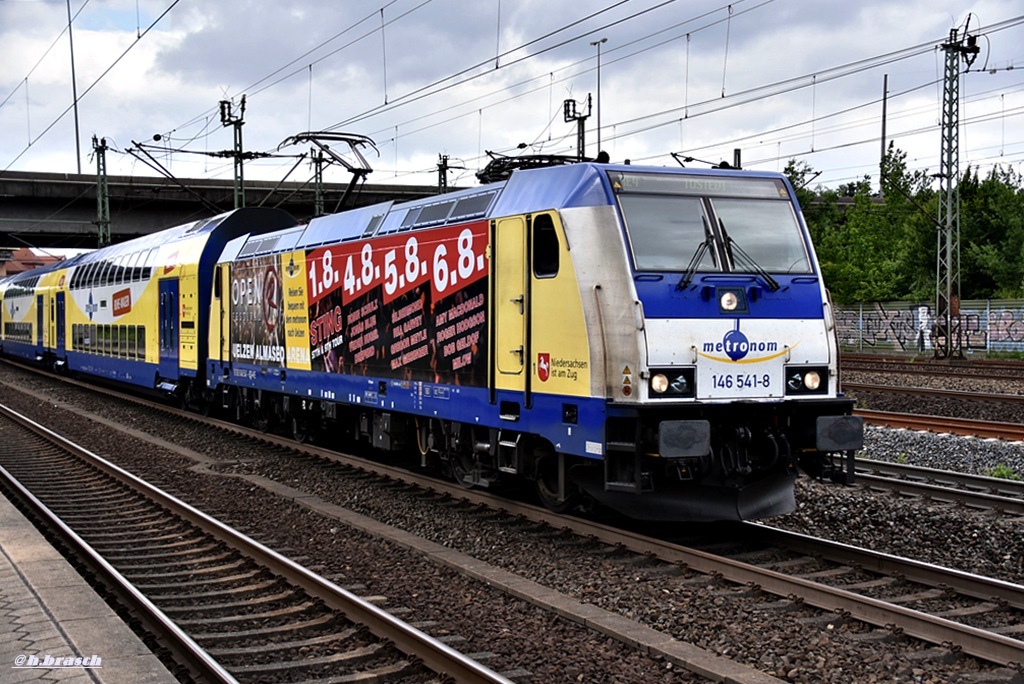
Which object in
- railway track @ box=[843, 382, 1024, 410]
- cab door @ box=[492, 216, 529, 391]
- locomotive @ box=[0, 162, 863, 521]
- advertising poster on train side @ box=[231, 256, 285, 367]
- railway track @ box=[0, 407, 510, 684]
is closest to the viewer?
railway track @ box=[0, 407, 510, 684]

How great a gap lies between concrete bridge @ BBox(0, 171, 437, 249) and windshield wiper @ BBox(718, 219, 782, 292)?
137 feet

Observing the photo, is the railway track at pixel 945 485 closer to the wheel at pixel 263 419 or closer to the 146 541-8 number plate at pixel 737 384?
the 146 541-8 number plate at pixel 737 384

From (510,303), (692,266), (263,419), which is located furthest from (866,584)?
(263,419)

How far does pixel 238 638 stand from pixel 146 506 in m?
5.32

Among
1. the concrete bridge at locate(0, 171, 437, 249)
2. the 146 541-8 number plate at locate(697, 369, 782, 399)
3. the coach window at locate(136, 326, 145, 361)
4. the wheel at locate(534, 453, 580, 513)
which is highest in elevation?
the concrete bridge at locate(0, 171, 437, 249)

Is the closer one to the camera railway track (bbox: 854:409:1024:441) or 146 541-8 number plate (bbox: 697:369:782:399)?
146 541-8 number plate (bbox: 697:369:782:399)

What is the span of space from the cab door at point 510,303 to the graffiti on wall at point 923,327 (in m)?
25.6

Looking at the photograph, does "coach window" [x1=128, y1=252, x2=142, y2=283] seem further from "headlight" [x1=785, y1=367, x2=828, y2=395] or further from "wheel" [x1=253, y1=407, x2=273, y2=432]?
"headlight" [x1=785, y1=367, x2=828, y2=395]

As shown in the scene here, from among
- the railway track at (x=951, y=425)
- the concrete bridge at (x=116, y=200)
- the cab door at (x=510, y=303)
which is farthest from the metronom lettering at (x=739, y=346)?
the concrete bridge at (x=116, y=200)

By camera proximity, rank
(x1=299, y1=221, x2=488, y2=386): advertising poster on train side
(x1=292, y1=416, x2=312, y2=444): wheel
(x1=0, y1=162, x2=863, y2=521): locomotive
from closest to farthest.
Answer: (x1=0, y1=162, x2=863, y2=521): locomotive < (x1=299, y1=221, x2=488, y2=386): advertising poster on train side < (x1=292, y1=416, x2=312, y2=444): wheel

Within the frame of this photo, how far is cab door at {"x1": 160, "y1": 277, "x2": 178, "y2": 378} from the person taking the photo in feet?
68.8

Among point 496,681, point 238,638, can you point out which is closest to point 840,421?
point 496,681

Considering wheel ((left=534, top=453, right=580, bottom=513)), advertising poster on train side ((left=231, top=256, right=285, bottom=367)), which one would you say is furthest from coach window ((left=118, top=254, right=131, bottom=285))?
wheel ((left=534, top=453, right=580, bottom=513))

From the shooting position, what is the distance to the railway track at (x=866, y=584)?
243 inches
